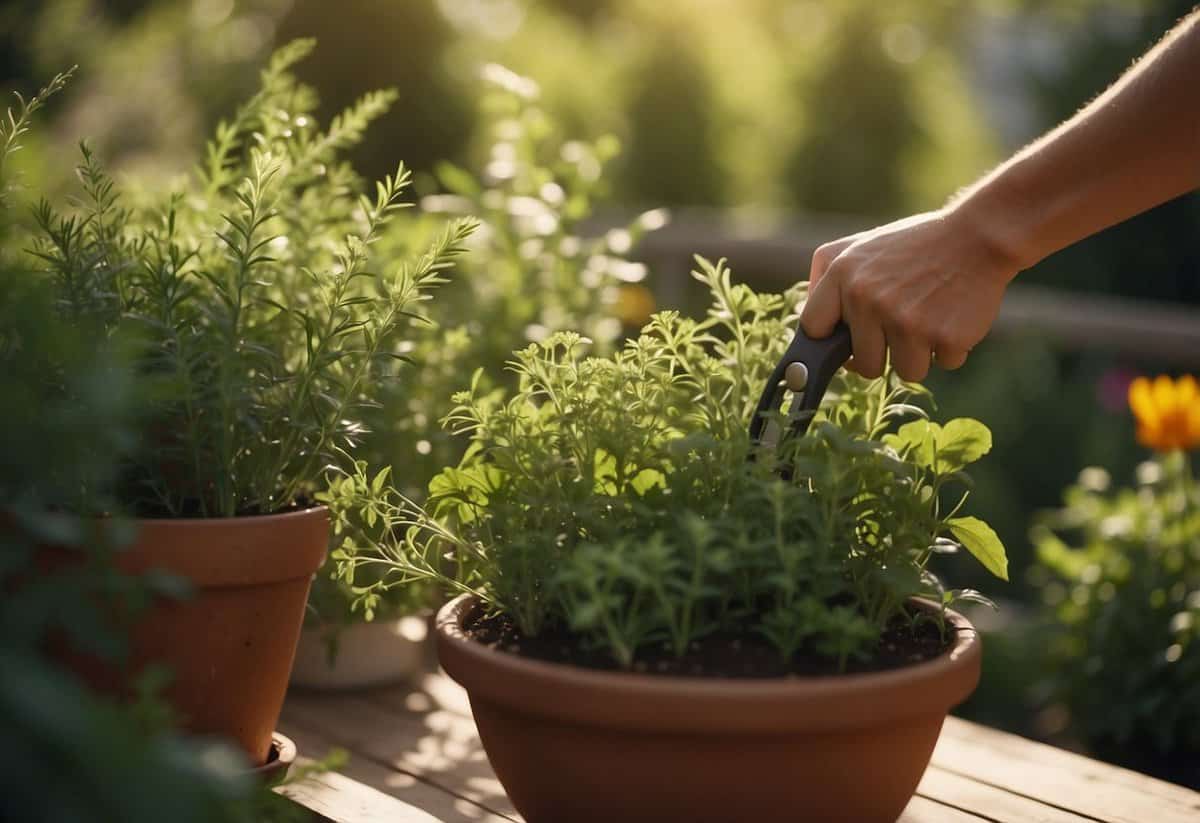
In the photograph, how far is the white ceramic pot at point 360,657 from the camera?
4.94 ft

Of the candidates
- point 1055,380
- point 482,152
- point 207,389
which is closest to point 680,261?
point 482,152

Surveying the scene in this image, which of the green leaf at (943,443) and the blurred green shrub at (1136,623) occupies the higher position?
the green leaf at (943,443)

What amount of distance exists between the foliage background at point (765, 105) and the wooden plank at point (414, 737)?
1.89 metres

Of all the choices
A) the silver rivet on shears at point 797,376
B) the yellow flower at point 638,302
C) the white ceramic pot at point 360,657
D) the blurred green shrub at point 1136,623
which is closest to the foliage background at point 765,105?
the yellow flower at point 638,302

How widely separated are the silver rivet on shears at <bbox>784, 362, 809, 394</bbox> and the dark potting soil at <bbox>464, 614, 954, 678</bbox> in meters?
0.23

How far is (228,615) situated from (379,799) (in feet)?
0.84

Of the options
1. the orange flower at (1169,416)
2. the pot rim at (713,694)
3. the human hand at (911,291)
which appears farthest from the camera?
the orange flower at (1169,416)

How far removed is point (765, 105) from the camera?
9852 mm

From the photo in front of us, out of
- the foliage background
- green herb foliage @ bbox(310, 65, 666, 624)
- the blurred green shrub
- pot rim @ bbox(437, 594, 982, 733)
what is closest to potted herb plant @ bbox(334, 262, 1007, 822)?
pot rim @ bbox(437, 594, 982, 733)

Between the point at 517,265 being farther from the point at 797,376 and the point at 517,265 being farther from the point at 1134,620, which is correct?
the point at 1134,620

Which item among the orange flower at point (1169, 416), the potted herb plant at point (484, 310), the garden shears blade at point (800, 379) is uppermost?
the garden shears blade at point (800, 379)

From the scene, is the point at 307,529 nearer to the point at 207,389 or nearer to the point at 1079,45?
the point at 207,389

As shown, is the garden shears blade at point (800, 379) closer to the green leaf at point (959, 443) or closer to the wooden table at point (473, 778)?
the green leaf at point (959, 443)

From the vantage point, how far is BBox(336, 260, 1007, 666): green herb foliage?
0.88m
